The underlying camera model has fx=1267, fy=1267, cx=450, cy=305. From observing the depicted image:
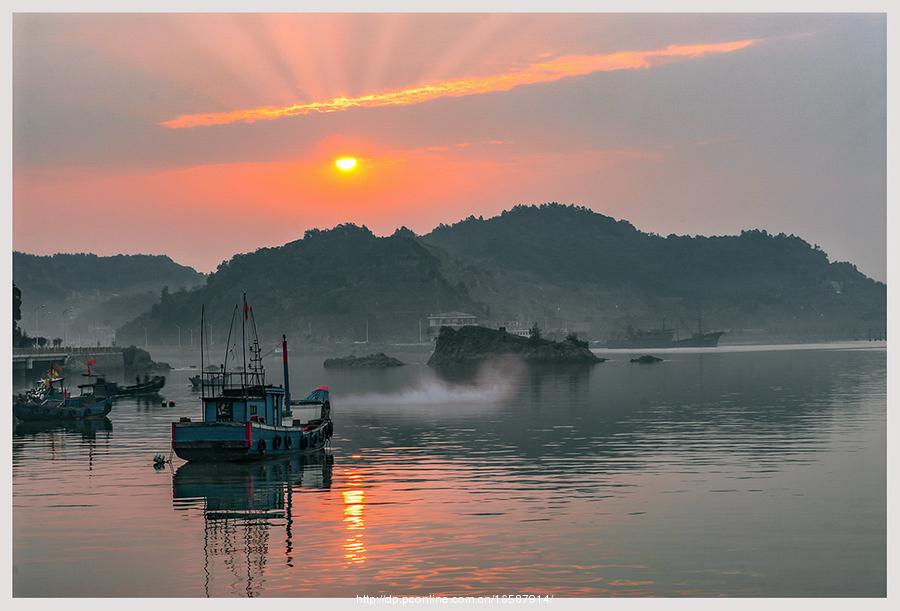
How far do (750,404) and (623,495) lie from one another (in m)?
96.1

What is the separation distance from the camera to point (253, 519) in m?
63.7

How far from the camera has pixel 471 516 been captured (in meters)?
62.6

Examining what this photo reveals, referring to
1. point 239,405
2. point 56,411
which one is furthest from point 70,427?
point 239,405

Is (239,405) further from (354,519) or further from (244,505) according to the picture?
(354,519)

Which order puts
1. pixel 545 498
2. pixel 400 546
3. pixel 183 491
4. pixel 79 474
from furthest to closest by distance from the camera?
pixel 79 474
pixel 183 491
pixel 545 498
pixel 400 546

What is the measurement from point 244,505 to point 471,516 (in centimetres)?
1374

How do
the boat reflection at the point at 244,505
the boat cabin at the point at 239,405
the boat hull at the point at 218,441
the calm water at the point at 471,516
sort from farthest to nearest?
1. the boat cabin at the point at 239,405
2. the boat hull at the point at 218,441
3. the boat reflection at the point at 244,505
4. the calm water at the point at 471,516

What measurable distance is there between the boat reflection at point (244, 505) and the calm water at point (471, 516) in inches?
8.5

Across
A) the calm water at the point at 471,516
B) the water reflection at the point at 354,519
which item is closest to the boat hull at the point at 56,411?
the calm water at the point at 471,516

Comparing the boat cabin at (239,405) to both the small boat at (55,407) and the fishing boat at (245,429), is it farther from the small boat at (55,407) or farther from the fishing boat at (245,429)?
the small boat at (55,407)

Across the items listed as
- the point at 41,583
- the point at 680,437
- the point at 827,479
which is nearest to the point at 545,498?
the point at 827,479

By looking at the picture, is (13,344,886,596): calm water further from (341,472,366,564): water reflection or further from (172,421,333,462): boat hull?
(172,421,333,462): boat hull

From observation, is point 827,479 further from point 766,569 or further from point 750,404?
point 750,404

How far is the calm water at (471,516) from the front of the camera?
48062 millimetres
